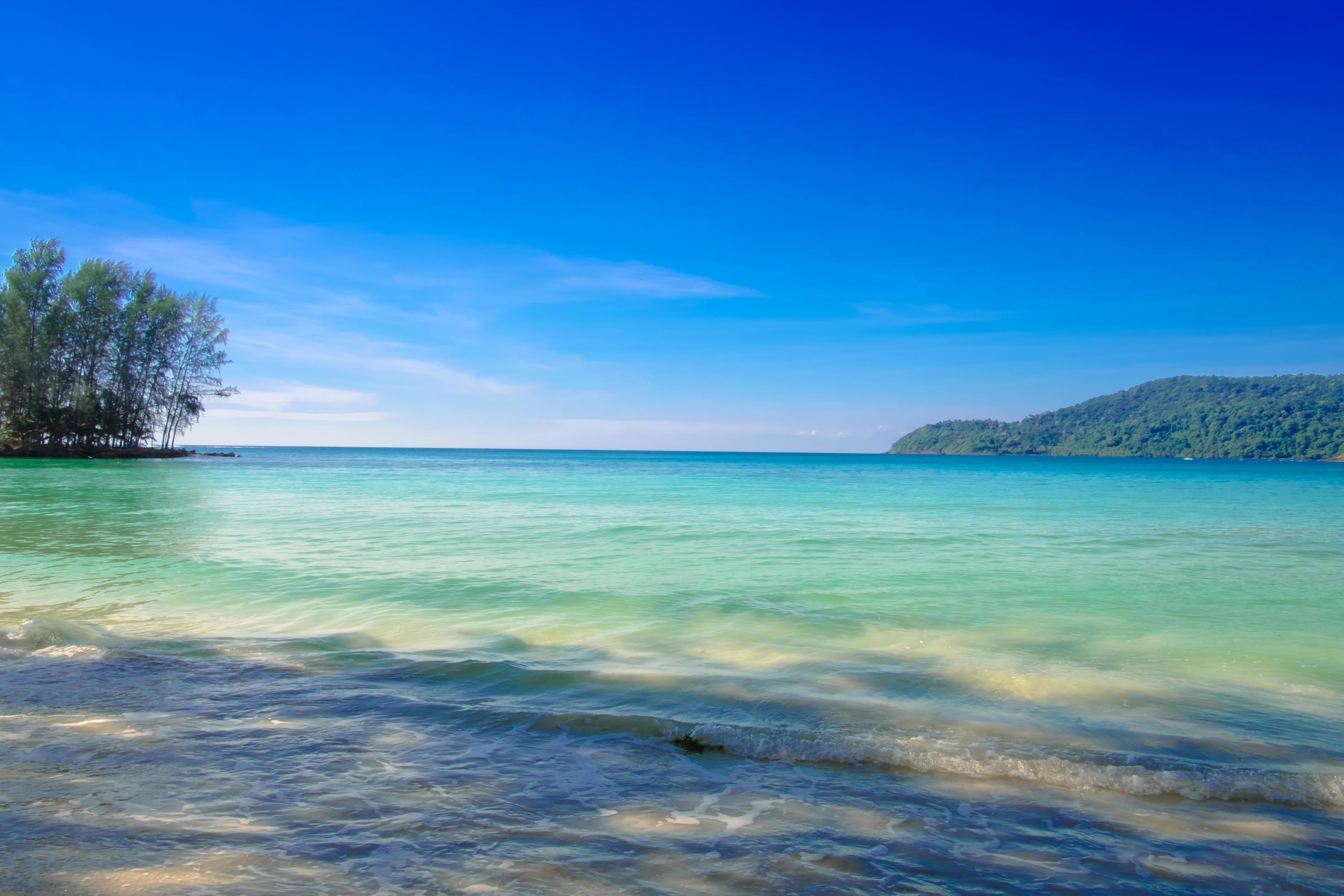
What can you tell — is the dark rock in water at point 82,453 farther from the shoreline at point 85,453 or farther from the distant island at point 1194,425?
the distant island at point 1194,425

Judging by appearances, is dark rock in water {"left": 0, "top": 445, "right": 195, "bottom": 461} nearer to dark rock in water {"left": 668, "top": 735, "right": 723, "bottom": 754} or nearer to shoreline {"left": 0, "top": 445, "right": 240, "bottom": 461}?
shoreline {"left": 0, "top": 445, "right": 240, "bottom": 461}

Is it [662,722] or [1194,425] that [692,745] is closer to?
[662,722]

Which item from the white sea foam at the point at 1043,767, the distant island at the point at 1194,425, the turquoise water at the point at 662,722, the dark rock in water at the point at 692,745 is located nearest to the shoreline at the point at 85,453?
the turquoise water at the point at 662,722

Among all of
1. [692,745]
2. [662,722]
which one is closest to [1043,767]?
[692,745]

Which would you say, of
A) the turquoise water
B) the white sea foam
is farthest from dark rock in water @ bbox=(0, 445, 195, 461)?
the white sea foam

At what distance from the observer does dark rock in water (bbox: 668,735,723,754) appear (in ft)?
13.6

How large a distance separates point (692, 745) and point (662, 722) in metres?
0.35

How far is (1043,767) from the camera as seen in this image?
3998mm

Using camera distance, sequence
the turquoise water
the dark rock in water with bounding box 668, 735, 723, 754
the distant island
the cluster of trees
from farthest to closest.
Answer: the distant island
the cluster of trees
the dark rock in water with bounding box 668, 735, 723, 754
the turquoise water

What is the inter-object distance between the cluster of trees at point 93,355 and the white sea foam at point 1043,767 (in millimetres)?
70233

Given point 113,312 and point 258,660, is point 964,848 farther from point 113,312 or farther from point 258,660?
point 113,312

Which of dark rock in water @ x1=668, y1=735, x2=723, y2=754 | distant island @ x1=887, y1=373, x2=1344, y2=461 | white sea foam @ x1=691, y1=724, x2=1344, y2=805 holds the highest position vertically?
distant island @ x1=887, y1=373, x2=1344, y2=461

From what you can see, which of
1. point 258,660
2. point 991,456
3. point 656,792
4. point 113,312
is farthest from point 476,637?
point 991,456

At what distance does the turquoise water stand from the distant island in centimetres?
15676
